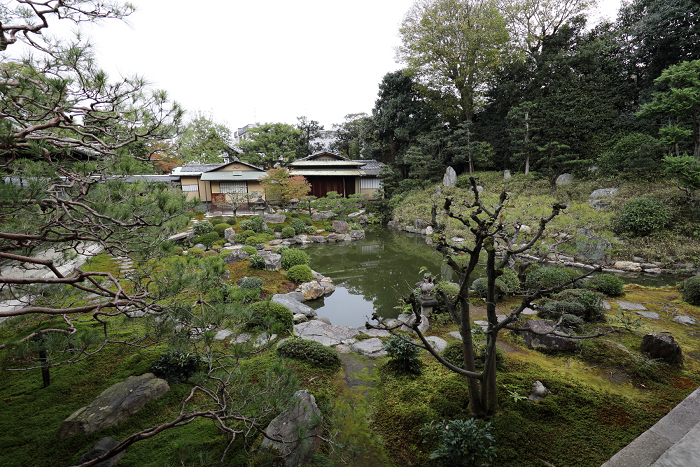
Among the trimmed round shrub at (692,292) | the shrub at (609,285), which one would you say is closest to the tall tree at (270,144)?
the shrub at (609,285)

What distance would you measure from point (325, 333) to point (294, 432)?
288cm

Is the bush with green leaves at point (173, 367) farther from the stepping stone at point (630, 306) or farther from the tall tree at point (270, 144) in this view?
the tall tree at point (270, 144)

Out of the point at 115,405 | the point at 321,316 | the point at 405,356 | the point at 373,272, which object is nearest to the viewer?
the point at 115,405

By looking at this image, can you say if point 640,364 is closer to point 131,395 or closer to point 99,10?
point 131,395

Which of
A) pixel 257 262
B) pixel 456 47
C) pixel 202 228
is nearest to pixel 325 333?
pixel 257 262

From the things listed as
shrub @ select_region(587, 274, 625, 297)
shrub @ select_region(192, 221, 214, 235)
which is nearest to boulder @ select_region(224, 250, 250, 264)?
shrub @ select_region(192, 221, 214, 235)

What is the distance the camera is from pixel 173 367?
3.51 meters

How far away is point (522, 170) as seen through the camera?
656 inches

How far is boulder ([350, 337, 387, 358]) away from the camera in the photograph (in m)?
4.55

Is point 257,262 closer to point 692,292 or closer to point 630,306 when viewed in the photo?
point 630,306

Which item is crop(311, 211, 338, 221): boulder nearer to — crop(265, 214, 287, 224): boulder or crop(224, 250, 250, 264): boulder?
crop(265, 214, 287, 224): boulder

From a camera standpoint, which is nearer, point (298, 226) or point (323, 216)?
point (298, 226)

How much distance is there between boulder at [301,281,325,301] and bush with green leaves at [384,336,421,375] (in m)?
4.04

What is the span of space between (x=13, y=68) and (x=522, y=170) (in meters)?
18.9
